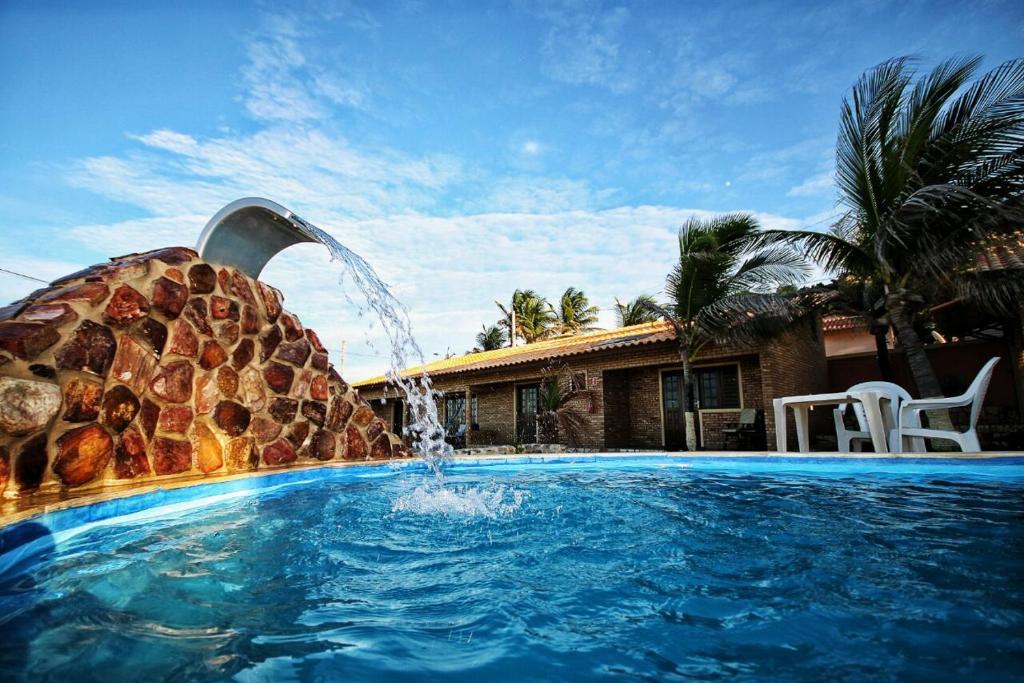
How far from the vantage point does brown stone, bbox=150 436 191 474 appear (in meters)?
4.50

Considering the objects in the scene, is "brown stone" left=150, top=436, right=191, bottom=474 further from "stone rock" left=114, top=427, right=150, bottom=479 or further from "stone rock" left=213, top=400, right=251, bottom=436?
"stone rock" left=213, top=400, right=251, bottom=436

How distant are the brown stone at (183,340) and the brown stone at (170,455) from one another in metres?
0.87

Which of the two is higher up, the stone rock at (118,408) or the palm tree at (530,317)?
the palm tree at (530,317)

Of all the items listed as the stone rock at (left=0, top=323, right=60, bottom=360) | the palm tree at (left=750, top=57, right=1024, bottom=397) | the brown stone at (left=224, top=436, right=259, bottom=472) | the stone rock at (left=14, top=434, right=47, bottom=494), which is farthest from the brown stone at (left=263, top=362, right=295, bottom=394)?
the palm tree at (left=750, top=57, right=1024, bottom=397)

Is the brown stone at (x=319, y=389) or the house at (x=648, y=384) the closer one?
the brown stone at (x=319, y=389)

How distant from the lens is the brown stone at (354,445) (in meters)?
6.56

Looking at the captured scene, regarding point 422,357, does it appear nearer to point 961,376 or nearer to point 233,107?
point 233,107

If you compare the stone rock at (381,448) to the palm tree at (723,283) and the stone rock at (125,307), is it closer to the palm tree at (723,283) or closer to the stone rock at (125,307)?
the stone rock at (125,307)

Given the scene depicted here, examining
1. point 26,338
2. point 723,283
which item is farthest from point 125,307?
point 723,283

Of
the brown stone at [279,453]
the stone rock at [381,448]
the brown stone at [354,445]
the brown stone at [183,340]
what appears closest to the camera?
the brown stone at [183,340]

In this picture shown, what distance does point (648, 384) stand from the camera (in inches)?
537

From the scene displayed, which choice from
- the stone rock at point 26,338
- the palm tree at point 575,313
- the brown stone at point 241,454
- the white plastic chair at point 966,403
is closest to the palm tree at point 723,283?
the white plastic chair at point 966,403

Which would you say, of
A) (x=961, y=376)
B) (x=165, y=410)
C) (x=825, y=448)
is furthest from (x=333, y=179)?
(x=961, y=376)

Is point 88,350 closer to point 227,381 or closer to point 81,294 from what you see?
point 81,294
